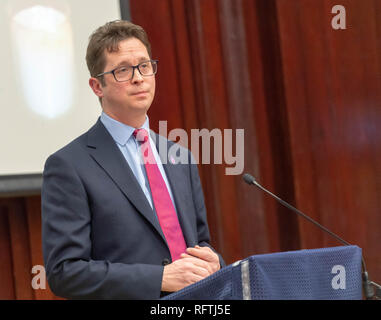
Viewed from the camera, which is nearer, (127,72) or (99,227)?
(99,227)

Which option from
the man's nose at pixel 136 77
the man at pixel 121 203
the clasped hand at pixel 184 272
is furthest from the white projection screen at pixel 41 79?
the clasped hand at pixel 184 272

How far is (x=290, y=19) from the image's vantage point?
281 centimetres

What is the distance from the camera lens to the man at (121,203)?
56.5 inches

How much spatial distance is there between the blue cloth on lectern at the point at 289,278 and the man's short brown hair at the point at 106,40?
0.84m

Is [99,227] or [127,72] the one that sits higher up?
[127,72]

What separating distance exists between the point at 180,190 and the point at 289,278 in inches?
25.6

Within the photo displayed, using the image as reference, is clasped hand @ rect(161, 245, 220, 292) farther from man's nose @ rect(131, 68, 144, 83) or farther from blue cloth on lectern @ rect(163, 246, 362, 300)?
man's nose @ rect(131, 68, 144, 83)

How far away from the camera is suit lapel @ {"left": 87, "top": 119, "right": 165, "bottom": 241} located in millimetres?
1580

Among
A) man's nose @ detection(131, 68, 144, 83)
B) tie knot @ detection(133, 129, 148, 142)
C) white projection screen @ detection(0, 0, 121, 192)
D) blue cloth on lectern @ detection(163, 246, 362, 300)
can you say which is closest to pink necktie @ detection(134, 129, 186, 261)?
tie knot @ detection(133, 129, 148, 142)

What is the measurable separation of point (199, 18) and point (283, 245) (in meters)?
1.21

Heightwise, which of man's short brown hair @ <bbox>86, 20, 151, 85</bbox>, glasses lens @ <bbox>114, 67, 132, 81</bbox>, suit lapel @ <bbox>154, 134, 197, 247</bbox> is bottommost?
suit lapel @ <bbox>154, 134, 197, 247</bbox>

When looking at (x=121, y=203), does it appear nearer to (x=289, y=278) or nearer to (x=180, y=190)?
(x=180, y=190)

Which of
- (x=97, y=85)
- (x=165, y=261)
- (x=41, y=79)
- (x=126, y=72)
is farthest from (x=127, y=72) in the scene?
(x=41, y=79)

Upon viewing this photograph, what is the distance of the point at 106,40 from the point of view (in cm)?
168
